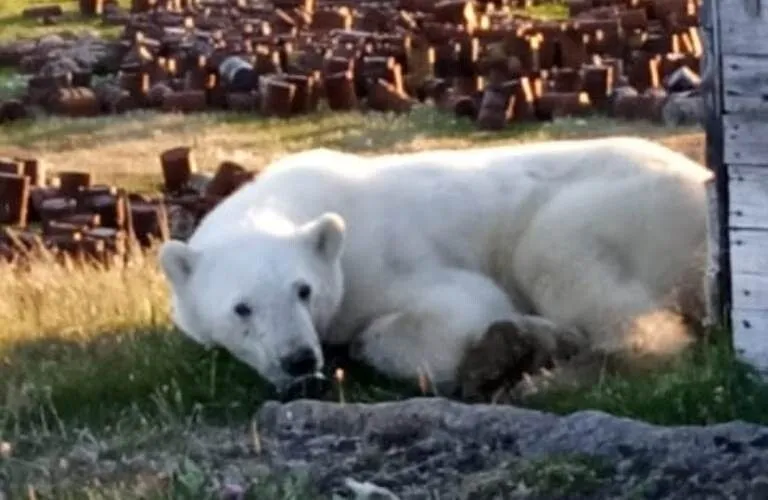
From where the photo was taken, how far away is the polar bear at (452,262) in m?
7.60

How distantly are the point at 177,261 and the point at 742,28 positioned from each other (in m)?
2.28

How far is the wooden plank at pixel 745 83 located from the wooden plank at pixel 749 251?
0.41 m

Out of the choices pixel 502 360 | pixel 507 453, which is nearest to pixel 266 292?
pixel 502 360

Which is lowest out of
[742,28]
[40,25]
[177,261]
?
[40,25]

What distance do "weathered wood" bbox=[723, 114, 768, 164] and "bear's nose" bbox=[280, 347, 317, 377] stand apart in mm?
1573

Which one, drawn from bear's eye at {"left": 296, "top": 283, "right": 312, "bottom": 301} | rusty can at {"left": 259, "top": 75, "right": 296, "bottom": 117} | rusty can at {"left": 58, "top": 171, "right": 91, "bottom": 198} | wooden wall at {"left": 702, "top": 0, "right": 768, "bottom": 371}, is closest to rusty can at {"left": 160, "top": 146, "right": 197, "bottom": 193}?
rusty can at {"left": 58, "top": 171, "right": 91, "bottom": 198}

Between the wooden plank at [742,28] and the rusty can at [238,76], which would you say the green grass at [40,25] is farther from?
the wooden plank at [742,28]

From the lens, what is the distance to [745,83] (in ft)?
23.0

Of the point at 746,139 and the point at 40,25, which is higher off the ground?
the point at 746,139

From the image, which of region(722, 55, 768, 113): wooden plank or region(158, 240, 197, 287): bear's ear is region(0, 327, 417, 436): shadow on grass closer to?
region(158, 240, 197, 287): bear's ear

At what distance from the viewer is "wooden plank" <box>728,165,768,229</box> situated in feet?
23.0

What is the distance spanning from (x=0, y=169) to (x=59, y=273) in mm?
5061

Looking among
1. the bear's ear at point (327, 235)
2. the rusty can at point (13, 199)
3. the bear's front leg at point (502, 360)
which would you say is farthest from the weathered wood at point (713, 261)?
the rusty can at point (13, 199)

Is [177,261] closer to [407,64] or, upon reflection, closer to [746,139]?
[746,139]
